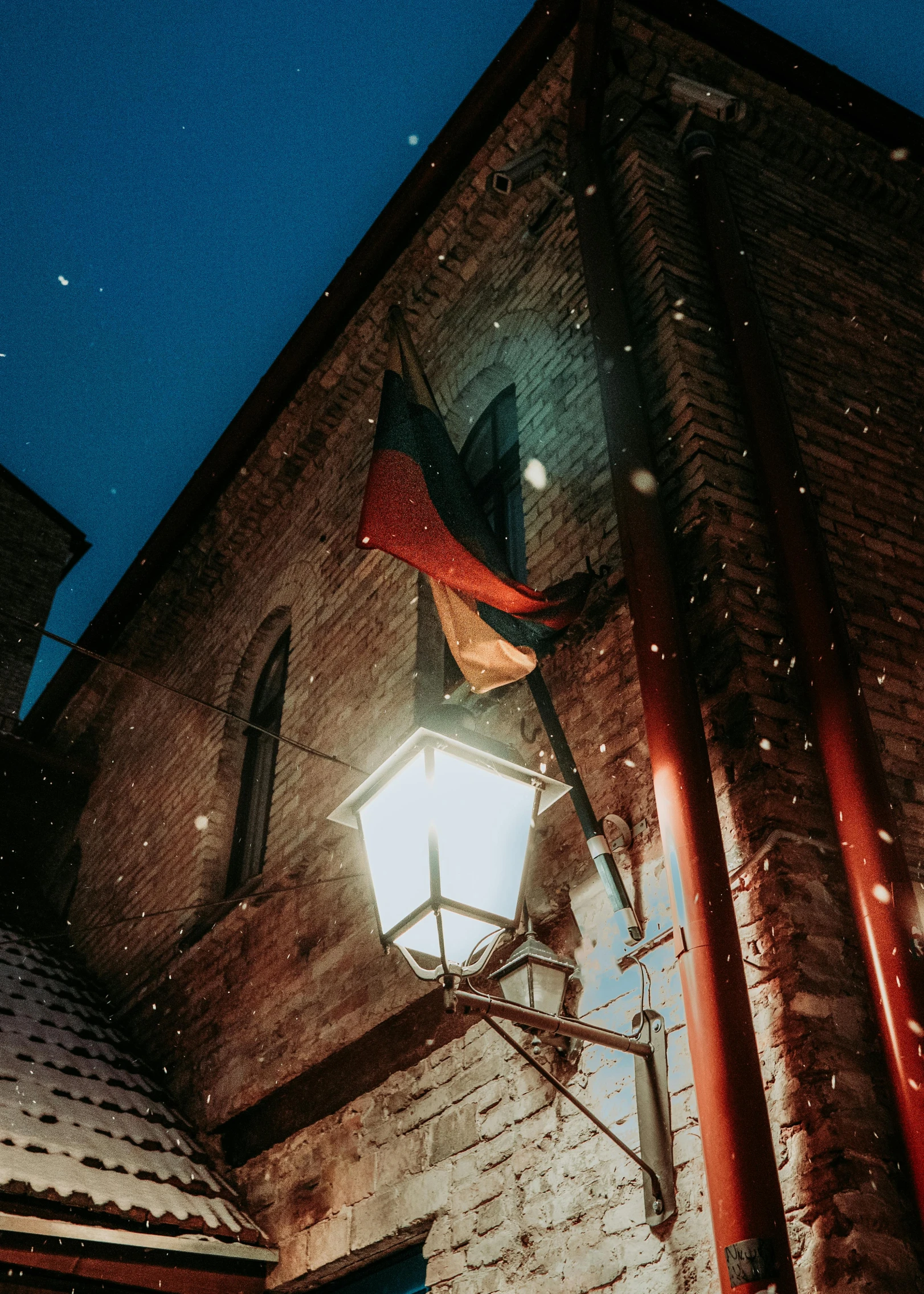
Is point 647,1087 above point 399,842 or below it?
below

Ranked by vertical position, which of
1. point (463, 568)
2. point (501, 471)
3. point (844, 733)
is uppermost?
point (501, 471)

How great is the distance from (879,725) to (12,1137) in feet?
13.5

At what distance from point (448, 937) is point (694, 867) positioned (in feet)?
2.40

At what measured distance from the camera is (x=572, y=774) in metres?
3.90

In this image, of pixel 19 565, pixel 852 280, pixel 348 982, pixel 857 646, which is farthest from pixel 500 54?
pixel 19 565

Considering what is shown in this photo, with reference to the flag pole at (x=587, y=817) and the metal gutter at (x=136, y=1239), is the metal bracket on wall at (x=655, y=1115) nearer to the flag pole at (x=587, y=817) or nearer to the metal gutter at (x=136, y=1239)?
the flag pole at (x=587, y=817)

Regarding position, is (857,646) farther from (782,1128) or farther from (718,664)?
(782,1128)

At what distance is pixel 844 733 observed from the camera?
3.25 m

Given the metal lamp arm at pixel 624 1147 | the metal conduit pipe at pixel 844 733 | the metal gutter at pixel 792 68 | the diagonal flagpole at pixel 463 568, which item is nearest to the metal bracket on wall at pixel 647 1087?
the metal lamp arm at pixel 624 1147

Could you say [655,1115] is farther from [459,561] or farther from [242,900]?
[242,900]

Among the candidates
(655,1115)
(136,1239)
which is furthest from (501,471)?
(136,1239)

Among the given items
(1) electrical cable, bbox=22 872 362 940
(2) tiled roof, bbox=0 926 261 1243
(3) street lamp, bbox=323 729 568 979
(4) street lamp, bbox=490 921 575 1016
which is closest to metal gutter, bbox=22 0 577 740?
(1) electrical cable, bbox=22 872 362 940

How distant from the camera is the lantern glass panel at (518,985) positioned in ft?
11.3

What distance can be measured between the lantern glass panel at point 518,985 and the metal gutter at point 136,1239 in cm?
231
